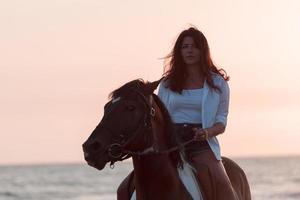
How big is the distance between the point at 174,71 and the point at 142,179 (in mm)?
1224

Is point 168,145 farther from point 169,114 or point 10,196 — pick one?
point 10,196

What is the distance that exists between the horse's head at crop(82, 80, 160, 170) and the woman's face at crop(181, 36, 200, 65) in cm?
81

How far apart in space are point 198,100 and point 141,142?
106 centimetres

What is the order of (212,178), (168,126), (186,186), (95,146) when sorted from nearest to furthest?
(95,146) → (168,126) → (186,186) → (212,178)

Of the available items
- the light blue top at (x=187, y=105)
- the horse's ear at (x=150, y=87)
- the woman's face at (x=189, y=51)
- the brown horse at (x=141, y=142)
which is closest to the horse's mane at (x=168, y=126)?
the brown horse at (x=141, y=142)

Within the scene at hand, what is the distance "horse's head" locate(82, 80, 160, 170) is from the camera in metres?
8.16

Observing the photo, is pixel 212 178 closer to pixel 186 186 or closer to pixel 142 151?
pixel 186 186

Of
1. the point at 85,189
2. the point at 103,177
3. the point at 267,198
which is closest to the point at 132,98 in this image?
the point at 267,198

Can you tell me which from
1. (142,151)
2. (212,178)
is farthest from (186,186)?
(142,151)

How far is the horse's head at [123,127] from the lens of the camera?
816 centimetres

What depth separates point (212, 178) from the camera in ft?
30.0

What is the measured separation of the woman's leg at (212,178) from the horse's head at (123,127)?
797 millimetres

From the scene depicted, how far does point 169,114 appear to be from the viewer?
8828 millimetres

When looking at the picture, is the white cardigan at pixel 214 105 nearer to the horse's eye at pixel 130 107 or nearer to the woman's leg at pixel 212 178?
the woman's leg at pixel 212 178
